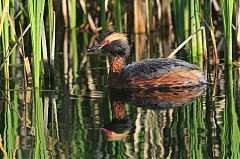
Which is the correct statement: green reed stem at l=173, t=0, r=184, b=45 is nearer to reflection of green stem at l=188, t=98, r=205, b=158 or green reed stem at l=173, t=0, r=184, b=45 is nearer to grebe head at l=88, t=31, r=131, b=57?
grebe head at l=88, t=31, r=131, b=57

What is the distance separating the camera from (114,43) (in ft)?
37.3

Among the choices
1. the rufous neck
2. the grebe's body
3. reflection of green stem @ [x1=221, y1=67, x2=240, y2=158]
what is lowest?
reflection of green stem @ [x1=221, y1=67, x2=240, y2=158]

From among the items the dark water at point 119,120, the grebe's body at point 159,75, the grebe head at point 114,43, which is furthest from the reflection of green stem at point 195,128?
the grebe head at point 114,43

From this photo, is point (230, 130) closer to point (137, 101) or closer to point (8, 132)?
point (137, 101)

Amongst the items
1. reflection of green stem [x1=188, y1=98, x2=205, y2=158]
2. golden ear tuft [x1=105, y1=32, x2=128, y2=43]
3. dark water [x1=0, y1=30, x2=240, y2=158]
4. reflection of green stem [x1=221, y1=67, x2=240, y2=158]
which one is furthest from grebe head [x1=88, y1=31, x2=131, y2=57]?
reflection of green stem [x1=188, y1=98, x2=205, y2=158]

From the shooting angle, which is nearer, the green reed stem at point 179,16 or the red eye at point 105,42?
the red eye at point 105,42

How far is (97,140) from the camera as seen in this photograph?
7961mm

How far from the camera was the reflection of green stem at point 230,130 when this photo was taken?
24.2 feet

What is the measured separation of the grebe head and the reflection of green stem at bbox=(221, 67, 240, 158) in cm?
172

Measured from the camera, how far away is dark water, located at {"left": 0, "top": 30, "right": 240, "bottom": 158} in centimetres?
755

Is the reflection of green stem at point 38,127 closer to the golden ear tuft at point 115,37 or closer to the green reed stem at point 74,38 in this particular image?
the golden ear tuft at point 115,37

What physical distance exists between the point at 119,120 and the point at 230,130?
1.38 meters

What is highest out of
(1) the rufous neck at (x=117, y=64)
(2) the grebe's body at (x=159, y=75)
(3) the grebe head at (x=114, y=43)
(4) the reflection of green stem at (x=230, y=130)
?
(3) the grebe head at (x=114, y=43)

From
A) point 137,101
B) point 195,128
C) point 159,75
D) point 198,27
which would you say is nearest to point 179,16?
point 198,27
